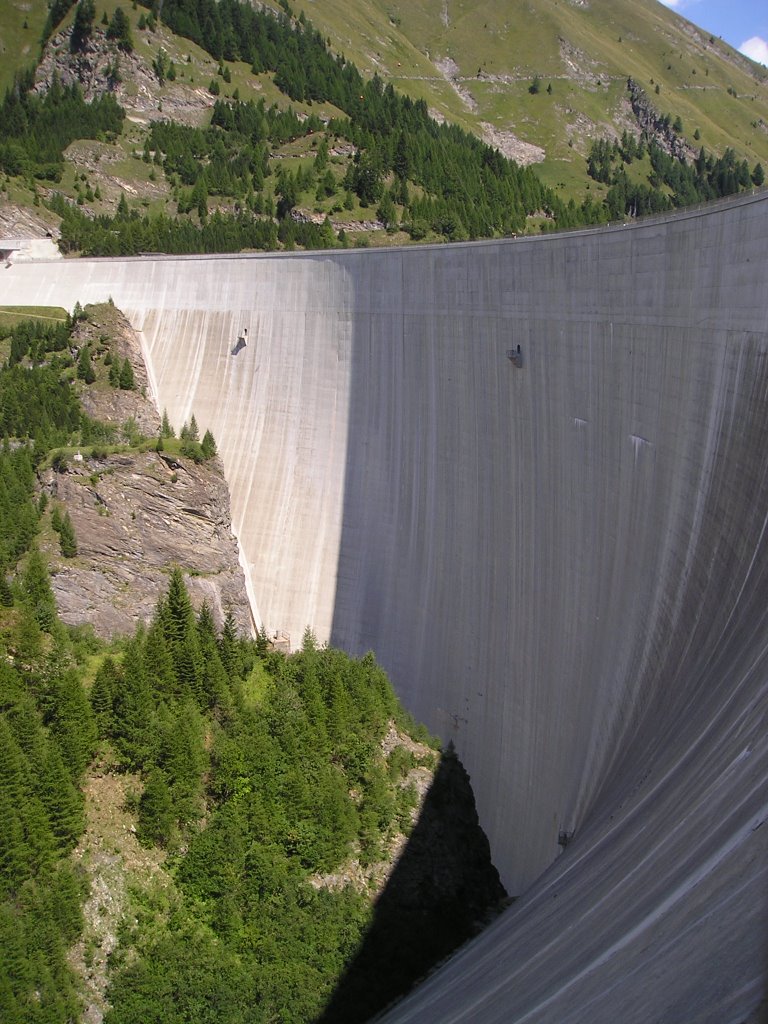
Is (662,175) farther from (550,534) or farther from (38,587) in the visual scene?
(38,587)

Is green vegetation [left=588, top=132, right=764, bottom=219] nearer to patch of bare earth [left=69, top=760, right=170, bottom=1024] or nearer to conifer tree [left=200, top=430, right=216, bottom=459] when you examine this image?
conifer tree [left=200, top=430, right=216, bottom=459]

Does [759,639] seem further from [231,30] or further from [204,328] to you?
[231,30]

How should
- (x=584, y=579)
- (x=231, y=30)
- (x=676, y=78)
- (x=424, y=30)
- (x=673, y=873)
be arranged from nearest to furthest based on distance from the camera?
1. (x=673, y=873)
2. (x=584, y=579)
3. (x=231, y=30)
4. (x=424, y=30)
5. (x=676, y=78)

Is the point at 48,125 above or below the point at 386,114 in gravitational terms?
below

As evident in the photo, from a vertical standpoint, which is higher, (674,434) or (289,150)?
(289,150)

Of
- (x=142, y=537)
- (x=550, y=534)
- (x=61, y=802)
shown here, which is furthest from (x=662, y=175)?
(x=61, y=802)

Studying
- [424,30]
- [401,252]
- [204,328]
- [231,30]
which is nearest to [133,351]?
[204,328]
